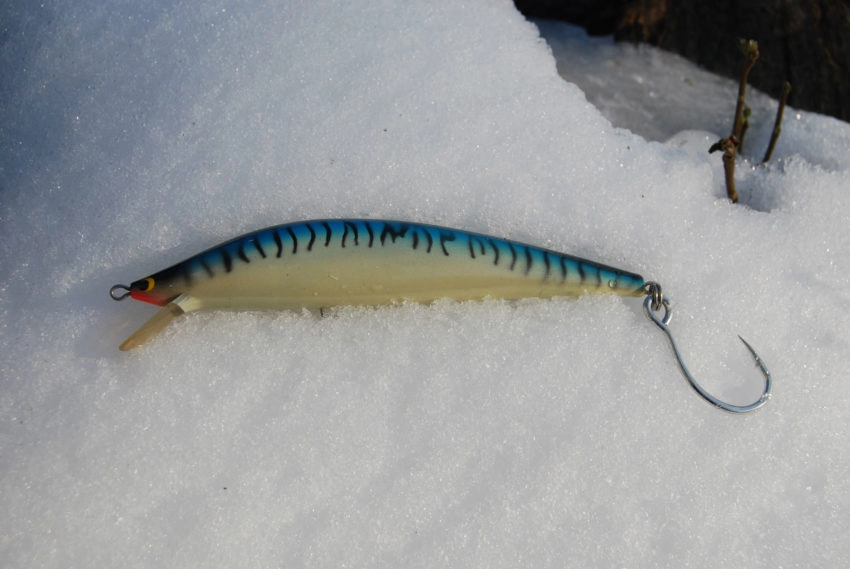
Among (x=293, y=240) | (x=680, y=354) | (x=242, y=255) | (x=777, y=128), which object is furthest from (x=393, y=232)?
(x=777, y=128)

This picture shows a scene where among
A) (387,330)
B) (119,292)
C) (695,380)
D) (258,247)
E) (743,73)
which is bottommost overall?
(695,380)

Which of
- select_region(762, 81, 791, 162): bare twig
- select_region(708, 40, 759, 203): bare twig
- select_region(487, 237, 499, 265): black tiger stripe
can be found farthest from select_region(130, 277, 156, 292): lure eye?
select_region(762, 81, 791, 162): bare twig

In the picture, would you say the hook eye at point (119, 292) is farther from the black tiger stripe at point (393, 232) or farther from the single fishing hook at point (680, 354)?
the single fishing hook at point (680, 354)

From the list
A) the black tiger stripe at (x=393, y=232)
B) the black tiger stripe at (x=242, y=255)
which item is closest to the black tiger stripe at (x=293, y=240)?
the black tiger stripe at (x=242, y=255)

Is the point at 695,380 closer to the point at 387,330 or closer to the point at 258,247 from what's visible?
the point at 387,330

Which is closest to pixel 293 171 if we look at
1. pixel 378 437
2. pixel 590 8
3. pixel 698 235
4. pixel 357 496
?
pixel 378 437

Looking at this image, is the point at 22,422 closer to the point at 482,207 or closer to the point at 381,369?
the point at 381,369

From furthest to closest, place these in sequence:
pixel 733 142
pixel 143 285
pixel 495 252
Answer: pixel 733 142 → pixel 495 252 → pixel 143 285

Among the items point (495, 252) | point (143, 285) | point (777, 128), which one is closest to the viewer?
point (143, 285)
